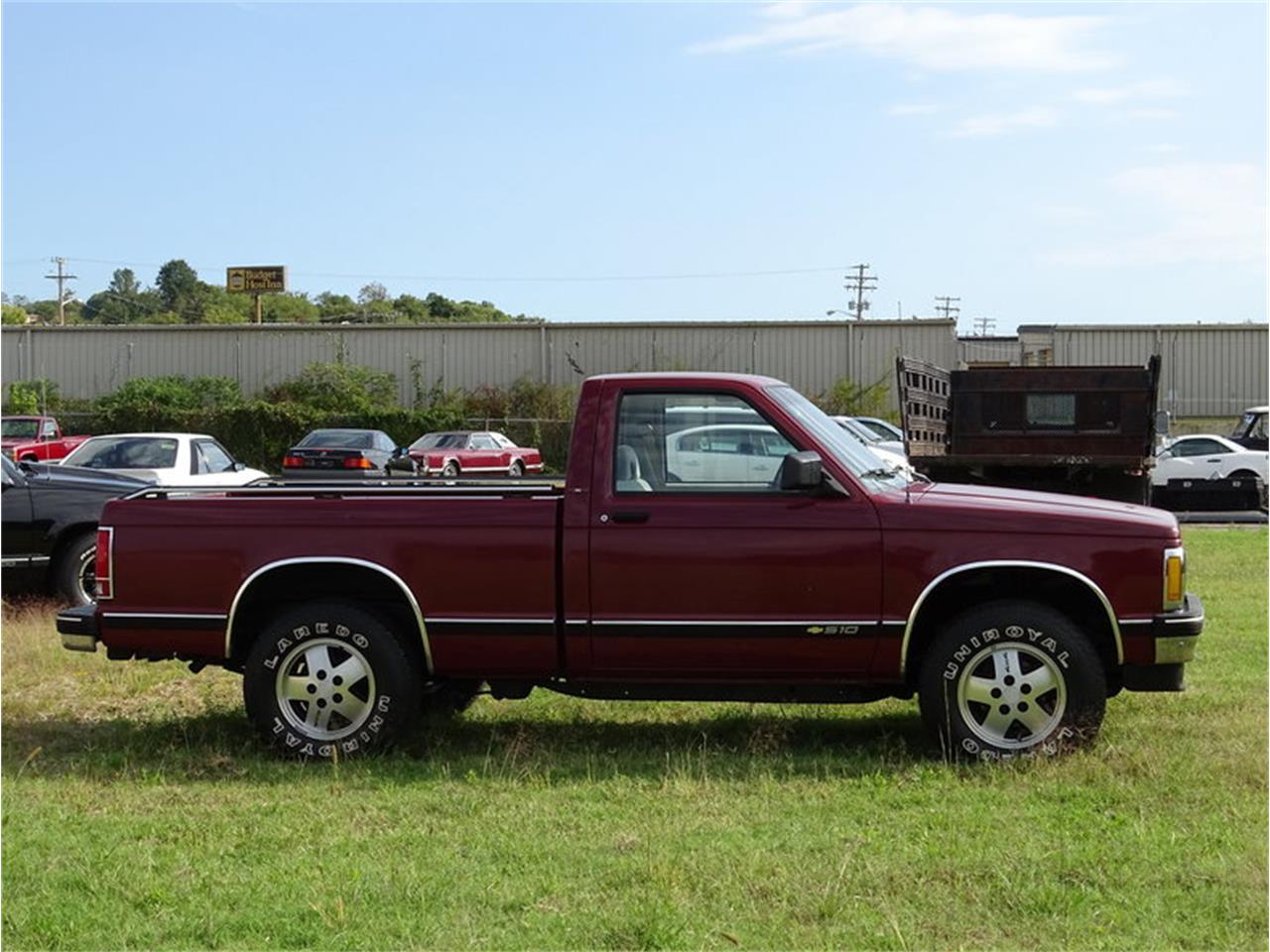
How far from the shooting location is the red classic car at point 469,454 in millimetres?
37500

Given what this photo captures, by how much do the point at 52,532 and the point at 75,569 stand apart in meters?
0.35

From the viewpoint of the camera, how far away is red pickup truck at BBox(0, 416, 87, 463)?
107ft

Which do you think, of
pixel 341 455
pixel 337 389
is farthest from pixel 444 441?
pixel 337 389

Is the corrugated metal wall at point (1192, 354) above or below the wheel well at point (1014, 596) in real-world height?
above

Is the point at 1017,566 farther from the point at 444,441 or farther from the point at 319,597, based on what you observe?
the point at 444,441

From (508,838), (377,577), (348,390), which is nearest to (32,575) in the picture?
(377,577)

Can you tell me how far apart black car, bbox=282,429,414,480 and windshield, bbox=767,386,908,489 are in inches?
939

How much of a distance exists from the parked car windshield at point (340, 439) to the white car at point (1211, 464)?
16055 millimetres

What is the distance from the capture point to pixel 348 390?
48594 millimetres

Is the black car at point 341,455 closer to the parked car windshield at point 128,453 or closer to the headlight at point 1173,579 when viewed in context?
the parked car windshield at point 128,453

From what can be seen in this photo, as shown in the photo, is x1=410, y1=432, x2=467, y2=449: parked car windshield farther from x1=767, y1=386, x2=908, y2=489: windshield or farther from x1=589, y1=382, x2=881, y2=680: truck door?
x1=589, y1=382, x2=881, y2=680: truck door

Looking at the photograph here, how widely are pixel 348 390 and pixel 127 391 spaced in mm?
6774

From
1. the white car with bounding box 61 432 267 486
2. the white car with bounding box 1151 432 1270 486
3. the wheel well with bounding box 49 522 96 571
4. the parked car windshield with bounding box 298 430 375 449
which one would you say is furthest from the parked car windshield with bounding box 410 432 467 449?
the wheel well with bounding box 49 522 96 571

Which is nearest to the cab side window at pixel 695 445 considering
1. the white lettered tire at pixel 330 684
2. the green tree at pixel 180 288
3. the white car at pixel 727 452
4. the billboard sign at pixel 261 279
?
the white car at pixel 727 452
